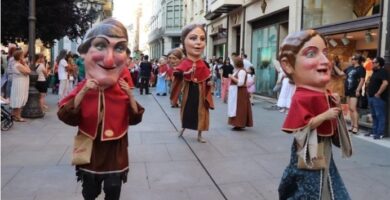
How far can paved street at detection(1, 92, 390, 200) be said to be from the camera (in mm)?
5473

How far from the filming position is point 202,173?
20.8ft

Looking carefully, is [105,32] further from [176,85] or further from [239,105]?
[239,105]

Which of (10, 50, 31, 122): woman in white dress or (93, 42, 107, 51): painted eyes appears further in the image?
(10, 50, 31, 122): woman in white dress

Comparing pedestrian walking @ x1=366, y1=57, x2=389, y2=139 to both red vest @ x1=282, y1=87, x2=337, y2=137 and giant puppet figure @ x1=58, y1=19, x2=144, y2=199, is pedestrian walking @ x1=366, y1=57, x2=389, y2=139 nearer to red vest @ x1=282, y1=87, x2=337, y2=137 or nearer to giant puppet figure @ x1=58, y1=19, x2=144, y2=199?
red vest @ x1=282, y1=87, x2=337, y2=137

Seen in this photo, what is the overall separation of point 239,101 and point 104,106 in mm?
6704

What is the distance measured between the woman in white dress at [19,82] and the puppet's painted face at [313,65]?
8.32 m

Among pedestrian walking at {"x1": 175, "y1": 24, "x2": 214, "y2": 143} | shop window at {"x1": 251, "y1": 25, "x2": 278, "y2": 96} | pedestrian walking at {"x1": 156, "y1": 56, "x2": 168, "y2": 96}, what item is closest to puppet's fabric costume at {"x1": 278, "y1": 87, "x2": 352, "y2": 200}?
pedestrian walking at {"x1": 175, "y1": 24, "x2": 214, "y2": 143}

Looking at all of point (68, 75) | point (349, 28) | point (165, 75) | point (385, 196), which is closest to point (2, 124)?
point (68, 75)

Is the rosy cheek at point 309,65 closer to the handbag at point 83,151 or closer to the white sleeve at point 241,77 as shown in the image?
the handbag at point 83,151

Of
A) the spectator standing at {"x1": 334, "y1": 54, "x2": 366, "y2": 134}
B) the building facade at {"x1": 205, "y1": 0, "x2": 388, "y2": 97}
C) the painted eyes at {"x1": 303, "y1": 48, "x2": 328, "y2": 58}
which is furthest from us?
the building facade at {"x1": 205, "y1": 0, "x2": 388, "y2": 97}

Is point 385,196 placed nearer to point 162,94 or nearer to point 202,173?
point 202,173

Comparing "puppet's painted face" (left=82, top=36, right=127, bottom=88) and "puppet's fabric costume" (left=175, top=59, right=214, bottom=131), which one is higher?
"puppet's painted face" (left=82, top=36, right=127, bottom=88)

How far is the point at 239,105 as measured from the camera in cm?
1029

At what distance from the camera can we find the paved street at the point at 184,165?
5.47 m
